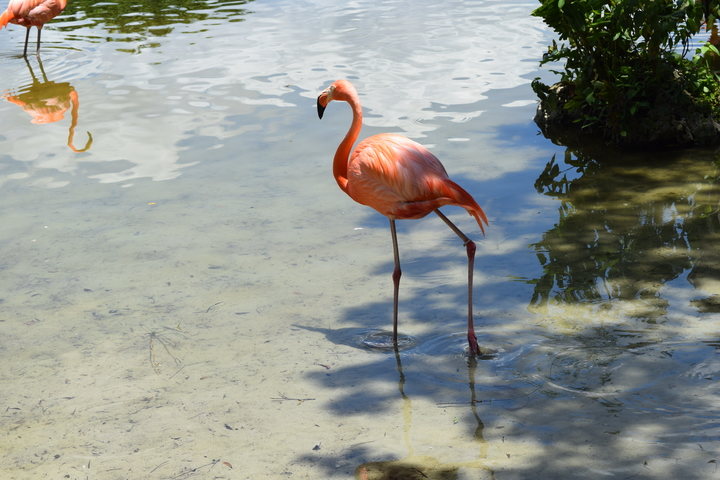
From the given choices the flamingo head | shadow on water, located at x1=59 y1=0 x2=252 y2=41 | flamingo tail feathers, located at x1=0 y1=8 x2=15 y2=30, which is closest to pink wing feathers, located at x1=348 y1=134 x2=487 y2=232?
the flamingo head

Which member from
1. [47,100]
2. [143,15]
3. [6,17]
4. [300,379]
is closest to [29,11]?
[6,17]

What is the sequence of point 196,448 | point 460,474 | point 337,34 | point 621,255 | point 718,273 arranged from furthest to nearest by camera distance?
point 337,34 → point 621,255 → point 718,273 → point 196,448 → point 460,474

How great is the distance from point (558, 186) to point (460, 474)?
3.48 meters

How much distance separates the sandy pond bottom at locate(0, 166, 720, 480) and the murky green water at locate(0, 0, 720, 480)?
0.04ft

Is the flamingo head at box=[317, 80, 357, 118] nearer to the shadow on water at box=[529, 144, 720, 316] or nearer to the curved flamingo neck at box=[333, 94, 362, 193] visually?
the curved flamingo neck at box=[333, 94, 362, 193]

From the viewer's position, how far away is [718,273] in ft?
15.7

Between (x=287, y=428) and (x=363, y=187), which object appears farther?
(x=363, y=187)

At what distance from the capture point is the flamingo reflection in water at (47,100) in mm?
8562

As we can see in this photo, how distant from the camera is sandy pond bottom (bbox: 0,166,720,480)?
341 cm

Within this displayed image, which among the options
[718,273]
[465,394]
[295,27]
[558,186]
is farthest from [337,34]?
[465,394]

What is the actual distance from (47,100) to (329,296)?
5.63 metres

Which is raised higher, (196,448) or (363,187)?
(363,187)

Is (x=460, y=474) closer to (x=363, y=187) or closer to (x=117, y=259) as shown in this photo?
(x=363, y=187)

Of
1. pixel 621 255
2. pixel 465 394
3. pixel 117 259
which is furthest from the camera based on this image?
pixel 117 259
